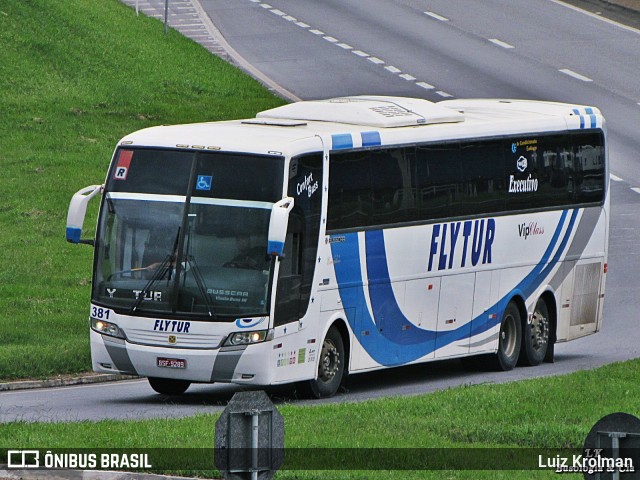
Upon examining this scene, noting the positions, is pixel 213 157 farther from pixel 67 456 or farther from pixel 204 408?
pixel 67 456

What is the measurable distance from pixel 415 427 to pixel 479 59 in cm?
3670

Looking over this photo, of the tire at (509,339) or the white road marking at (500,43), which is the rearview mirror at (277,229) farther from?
the white road marking at (500,43)

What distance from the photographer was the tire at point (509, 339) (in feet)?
76.1

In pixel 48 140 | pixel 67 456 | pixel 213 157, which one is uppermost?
pixel 213 157

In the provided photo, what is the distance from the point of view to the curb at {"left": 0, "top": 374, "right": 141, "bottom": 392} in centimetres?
2070

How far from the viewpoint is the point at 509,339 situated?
23594 mm

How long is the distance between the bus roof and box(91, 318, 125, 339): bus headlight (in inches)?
84.0

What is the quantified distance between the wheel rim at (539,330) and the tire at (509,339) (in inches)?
16.6

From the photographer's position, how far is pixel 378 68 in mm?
49219

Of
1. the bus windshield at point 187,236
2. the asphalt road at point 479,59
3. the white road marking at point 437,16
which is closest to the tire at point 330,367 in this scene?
the bus windshield at point 187,236

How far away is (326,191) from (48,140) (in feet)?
78.2

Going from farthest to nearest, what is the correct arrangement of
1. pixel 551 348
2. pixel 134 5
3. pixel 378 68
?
pixel 134 5
pixel 378 68
pixel 551 348

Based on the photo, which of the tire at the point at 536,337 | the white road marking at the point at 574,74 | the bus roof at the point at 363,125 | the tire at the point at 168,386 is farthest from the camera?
the white road marking at the point at 574,74

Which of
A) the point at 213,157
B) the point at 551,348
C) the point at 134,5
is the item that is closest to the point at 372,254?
the point at 213,157
